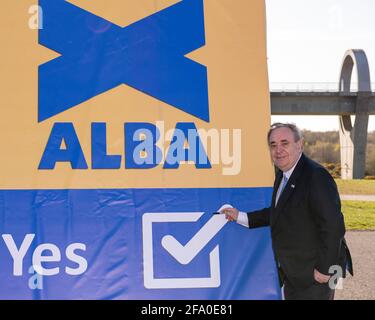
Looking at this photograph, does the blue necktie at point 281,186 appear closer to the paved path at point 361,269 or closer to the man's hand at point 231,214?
the man's hand at point 231,214

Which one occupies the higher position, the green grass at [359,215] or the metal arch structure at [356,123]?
the metal arch structure at [356,123]

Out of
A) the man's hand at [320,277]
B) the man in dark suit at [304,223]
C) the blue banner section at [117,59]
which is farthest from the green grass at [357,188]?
the man's hand at [320,277]

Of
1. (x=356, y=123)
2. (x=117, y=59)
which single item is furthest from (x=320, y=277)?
(x=356, y=123)

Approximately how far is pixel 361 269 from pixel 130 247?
14.9 feet

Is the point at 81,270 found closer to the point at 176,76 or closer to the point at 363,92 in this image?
the point at 176,76

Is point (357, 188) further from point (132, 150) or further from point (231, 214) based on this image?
point (132, 150)

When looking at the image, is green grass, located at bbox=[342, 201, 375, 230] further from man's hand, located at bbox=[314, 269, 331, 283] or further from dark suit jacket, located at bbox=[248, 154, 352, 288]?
man's hand, located at bbox=[314, 269, 331, 283]

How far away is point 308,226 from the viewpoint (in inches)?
106

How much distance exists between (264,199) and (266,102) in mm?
858

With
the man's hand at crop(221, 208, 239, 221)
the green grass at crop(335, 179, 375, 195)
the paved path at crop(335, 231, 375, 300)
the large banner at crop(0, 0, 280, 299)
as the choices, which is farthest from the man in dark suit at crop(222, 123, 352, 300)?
the green grass at crop(335, 179, 375, 195)

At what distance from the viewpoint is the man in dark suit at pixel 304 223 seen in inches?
100

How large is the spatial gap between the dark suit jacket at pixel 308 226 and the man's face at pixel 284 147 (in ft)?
0.20

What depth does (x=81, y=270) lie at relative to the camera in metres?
3.34
